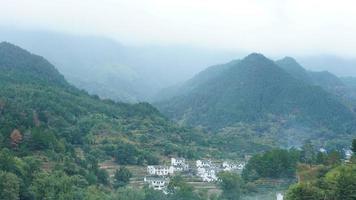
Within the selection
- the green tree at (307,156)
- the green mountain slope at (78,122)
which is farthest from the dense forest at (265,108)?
the green tree at (307,156)

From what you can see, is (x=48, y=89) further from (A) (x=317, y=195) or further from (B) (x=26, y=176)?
(A) (x=317, y=195)

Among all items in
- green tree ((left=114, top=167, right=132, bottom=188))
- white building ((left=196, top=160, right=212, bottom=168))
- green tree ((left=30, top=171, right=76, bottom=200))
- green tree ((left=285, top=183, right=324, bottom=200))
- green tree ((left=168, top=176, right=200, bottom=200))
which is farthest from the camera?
white building ((left=196, top=160, right=212, bottom=168))

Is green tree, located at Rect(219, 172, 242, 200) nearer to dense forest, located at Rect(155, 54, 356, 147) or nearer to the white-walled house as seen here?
the white-walled house

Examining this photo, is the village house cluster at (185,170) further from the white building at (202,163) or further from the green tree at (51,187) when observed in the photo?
the green tree at (51,187)

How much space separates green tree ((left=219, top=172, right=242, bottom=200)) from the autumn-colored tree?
12667mm

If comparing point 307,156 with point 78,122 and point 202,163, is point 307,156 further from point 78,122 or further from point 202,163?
point 78,122

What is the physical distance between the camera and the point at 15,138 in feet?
124

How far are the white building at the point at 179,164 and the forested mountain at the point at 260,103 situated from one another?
3557 centimetres

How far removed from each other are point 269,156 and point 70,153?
1269 centimetres

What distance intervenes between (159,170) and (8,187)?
19.3 meters

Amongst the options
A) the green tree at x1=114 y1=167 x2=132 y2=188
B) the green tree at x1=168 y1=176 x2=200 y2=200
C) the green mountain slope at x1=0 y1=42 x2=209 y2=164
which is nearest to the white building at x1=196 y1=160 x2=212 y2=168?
the green mountain slope at x1=0 y1=42 x2=209 y2=164

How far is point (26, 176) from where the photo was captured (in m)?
31.1

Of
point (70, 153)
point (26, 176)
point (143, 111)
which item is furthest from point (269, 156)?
point (143, 111)

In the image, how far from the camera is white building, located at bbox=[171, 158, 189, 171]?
4928cm
